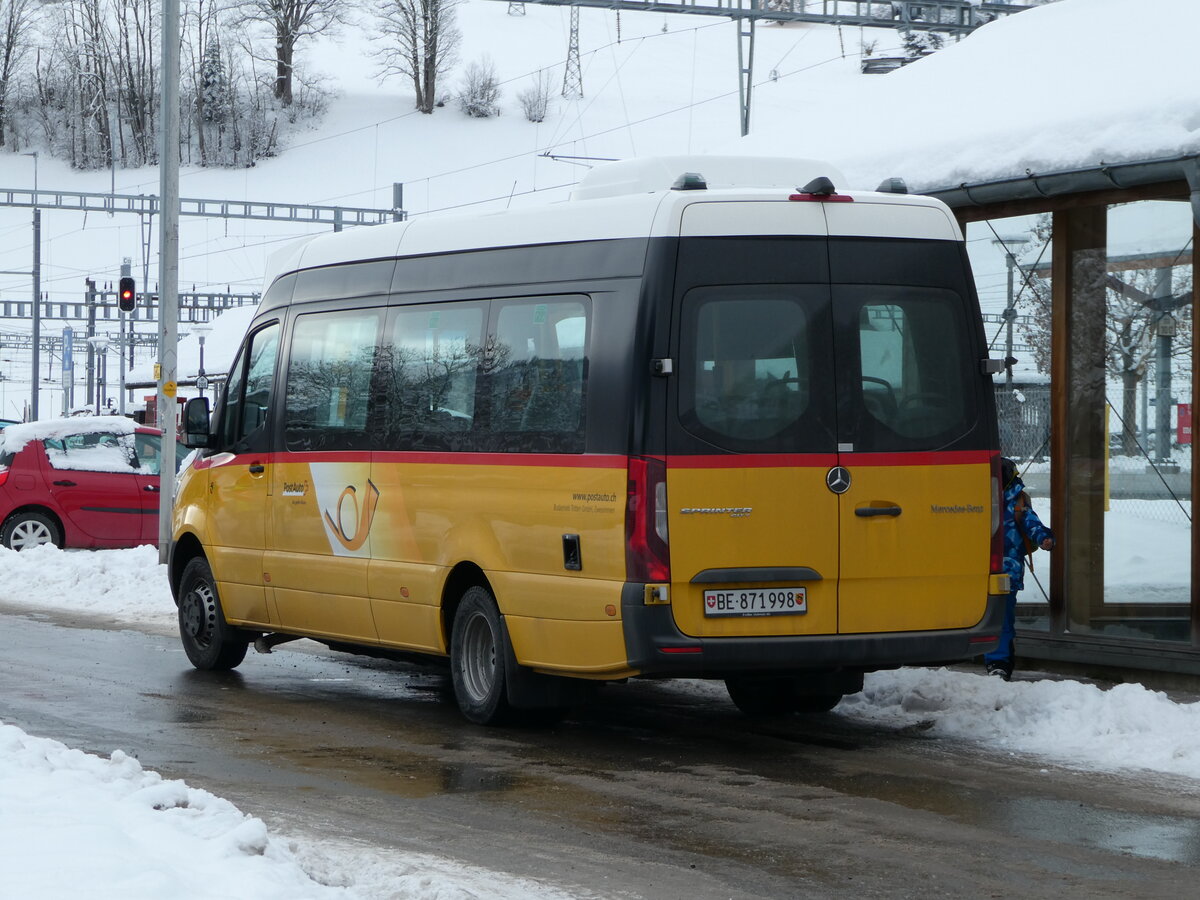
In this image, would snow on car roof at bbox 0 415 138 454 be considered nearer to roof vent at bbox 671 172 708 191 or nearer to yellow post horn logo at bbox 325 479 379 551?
yellow post horn logo at bbox 325 479 379 551

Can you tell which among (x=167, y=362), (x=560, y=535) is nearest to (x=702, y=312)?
(x=560, y=535)

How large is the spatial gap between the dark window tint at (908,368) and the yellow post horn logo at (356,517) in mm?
3029

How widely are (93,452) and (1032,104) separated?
544 inches

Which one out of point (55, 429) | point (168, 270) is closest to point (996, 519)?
point (168, 270)

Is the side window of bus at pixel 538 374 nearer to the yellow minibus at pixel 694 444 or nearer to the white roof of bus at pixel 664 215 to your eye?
the yellow minibus at pixel 694 444

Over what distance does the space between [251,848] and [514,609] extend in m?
3.40

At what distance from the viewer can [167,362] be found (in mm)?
21047

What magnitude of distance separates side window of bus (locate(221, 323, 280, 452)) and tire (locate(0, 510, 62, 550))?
10.4 meters

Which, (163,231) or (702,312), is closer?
(702,312)

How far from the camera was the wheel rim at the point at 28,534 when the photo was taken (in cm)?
2202

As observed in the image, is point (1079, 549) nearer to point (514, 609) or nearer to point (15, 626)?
point (514, 609)

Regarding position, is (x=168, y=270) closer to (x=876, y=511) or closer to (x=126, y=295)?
(x=126, y=295)

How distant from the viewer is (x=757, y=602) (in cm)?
874

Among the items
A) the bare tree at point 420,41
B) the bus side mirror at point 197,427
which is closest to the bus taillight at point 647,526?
the bus side mirror at point 197,427
